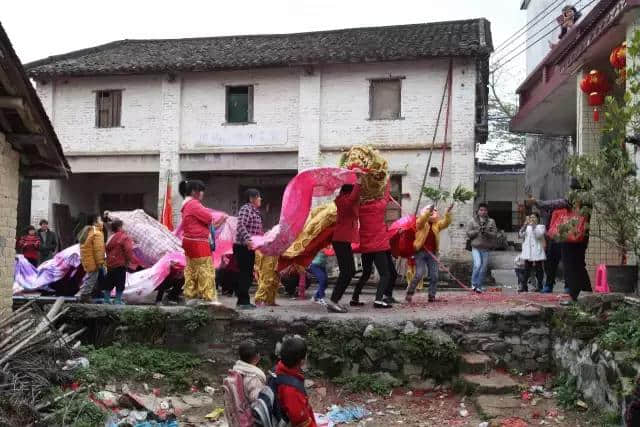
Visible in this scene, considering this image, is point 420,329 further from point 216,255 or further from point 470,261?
point 470,261

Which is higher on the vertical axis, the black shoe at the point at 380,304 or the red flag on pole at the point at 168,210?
the red flag on pole at the point at 168,210

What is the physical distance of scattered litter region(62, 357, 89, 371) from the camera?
634 cm

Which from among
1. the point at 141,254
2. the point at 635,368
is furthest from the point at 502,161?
the point at 635,368

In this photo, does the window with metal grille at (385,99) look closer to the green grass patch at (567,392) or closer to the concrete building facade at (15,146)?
the concrete building facade at (15,146)

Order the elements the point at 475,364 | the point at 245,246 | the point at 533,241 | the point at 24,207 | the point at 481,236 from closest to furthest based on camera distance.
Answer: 1. the point at 475,364
2. the point at 245,246
3. the point at 481,236
4. the point at 533,241
5. the point at 24,207

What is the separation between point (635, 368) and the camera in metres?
4.81

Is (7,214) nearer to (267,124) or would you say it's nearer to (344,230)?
(344,230)

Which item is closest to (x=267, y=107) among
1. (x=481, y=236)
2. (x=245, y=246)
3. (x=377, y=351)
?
(x=481, y=236)

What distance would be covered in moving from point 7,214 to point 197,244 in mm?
2251

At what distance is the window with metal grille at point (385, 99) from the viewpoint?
16.6m

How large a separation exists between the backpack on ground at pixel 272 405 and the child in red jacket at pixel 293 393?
0.02 metres

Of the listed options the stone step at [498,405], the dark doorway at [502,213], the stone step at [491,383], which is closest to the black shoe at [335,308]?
the stone step at [491,383]

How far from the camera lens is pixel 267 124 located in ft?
56.7

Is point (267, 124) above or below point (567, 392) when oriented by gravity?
above
